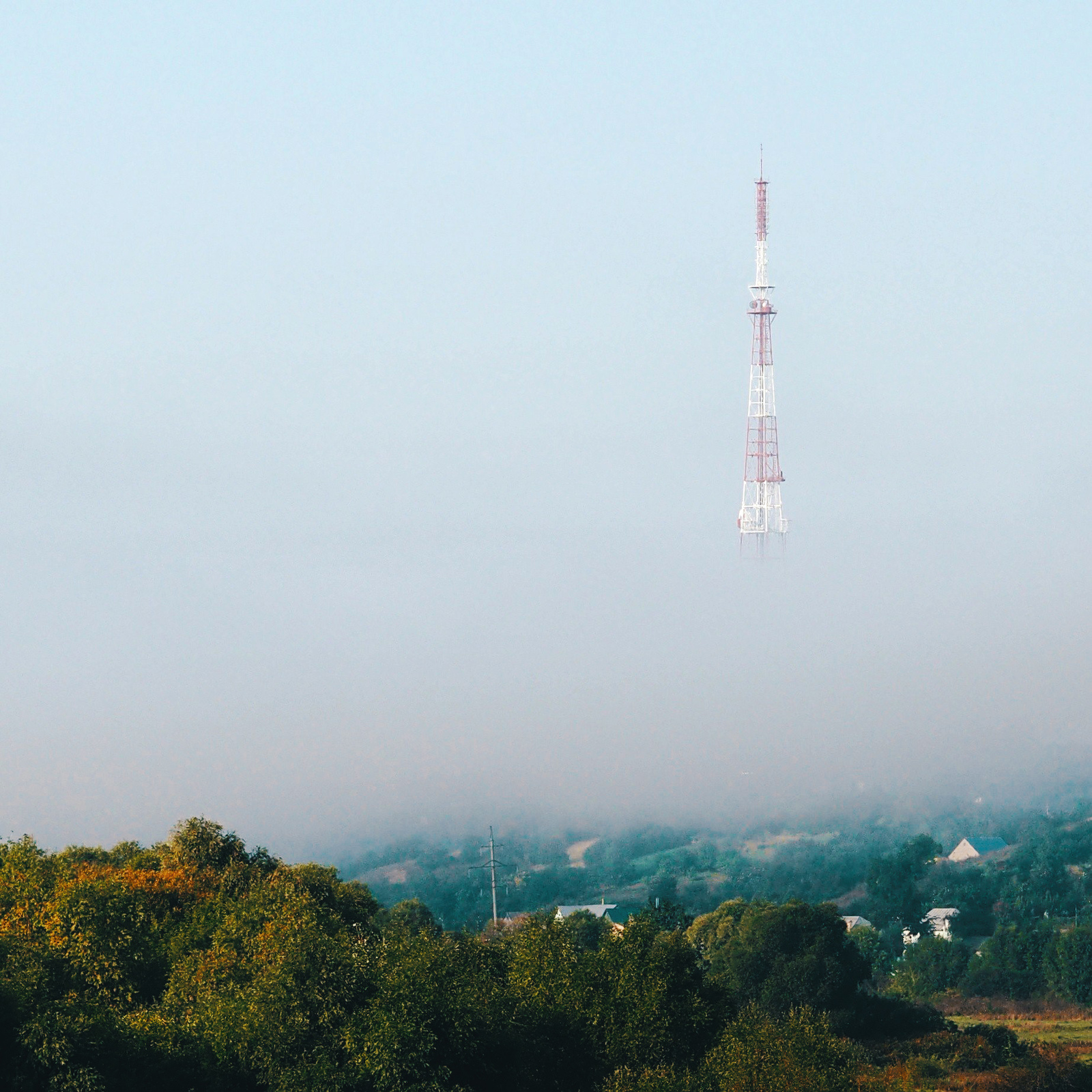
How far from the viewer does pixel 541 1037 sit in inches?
2539

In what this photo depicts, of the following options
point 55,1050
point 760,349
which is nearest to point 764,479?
point 760,349

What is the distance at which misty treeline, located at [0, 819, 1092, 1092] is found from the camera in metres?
54.8

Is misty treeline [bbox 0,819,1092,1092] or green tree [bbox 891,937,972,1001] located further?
green tree [bbox 891,937,972,1001]

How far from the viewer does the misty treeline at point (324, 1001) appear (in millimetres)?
54812

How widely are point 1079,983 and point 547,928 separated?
90.9 m

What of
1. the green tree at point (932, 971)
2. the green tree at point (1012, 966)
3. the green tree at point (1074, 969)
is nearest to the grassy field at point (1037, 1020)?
the green tree at point (1074, 969)

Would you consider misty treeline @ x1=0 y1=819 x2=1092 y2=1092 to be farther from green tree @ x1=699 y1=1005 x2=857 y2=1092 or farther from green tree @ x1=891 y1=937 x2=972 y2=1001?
green tree @ x1=891 y1=937 x2=972 y2=1001

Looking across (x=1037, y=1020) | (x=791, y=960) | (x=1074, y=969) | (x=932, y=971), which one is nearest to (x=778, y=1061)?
(x=791, y=960)

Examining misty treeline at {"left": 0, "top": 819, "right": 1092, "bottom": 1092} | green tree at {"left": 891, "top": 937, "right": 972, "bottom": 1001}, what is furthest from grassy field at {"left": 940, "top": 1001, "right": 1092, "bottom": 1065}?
misty treeline at {"left": 0, "top": 819, "right": 1092, "bottom": 1092}

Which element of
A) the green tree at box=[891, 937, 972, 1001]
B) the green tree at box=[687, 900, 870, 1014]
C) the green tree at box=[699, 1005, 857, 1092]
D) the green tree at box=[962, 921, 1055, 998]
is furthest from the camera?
the green tree at box=[891, 937, 972, 1001]

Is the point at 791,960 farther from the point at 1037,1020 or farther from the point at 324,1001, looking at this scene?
the point at 324,1001

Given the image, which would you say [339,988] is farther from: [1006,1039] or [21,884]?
[1006,1039]

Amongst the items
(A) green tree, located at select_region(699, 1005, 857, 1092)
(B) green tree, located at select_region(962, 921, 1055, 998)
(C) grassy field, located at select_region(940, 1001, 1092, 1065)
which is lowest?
(C) grassy field, located at select_region(940, 1001, 1092, 1065)

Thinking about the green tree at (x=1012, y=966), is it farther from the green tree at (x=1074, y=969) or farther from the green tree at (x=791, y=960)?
the green tree at (x=791, y=960)
